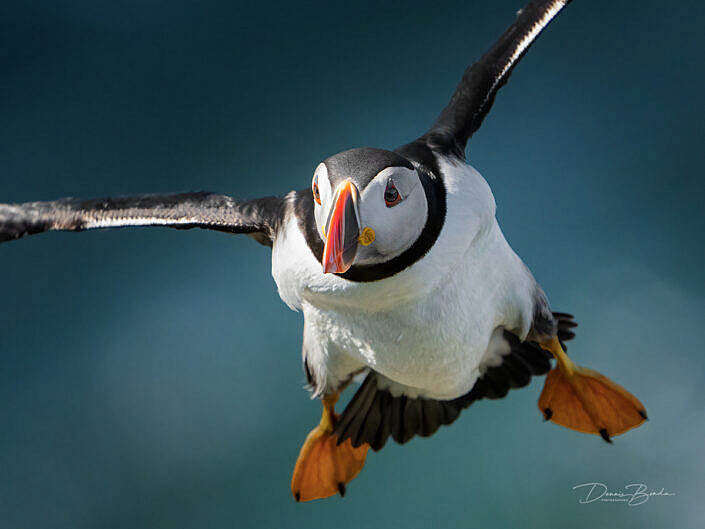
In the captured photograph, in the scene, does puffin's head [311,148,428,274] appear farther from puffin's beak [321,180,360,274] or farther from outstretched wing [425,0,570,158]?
outstretched wing [425,0,570,158]

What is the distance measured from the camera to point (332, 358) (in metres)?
1.59

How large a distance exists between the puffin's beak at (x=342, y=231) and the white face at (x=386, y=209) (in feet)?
0.06


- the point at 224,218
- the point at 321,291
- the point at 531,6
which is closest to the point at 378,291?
the point at 321,291

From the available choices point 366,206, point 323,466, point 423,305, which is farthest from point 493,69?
point 323,466

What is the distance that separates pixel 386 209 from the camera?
1.11 m

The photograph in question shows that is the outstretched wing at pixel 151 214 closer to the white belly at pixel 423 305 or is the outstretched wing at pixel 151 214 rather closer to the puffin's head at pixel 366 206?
the white belly at pixel 423 305

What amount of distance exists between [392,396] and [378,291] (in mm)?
623

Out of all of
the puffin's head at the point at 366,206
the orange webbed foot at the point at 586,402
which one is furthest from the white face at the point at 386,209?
the orange webbed foot at the point at 586,402

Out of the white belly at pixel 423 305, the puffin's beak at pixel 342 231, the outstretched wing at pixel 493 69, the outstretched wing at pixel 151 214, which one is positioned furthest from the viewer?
the outstretched wing at pixel 493 69

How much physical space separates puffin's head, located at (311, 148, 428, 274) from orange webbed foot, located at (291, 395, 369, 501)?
819 millimetres

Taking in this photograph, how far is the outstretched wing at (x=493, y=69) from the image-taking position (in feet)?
5.58

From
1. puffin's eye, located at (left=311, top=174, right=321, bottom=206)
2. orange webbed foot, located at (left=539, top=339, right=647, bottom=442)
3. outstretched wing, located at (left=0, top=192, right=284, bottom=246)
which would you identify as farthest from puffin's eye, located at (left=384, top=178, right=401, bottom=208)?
orange webbed foot, located at (left=539, top=339, right=647, bottom=442)

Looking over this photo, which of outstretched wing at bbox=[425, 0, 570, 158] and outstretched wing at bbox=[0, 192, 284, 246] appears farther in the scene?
outstretched wing at bbox=[425, 0, 570, 158]

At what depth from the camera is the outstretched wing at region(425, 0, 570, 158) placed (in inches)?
67.0
